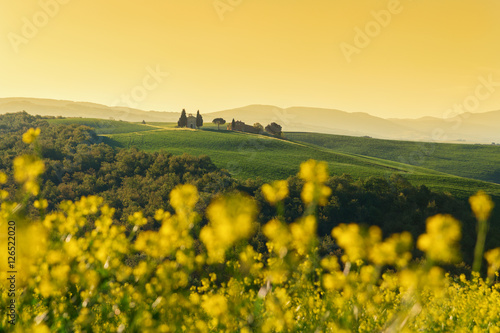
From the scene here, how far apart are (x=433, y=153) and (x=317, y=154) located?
176 ft

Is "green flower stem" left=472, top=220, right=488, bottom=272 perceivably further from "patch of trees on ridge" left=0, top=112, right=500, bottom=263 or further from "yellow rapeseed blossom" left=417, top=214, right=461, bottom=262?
"patch of trees on ridge" left=0, top=112, right=500, bottom=263

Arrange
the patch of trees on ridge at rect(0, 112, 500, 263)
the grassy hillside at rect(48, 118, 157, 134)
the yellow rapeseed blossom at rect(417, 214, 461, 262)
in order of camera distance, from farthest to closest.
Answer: the grassy hillside at rect(48, 118, 157, 134) → the patch of trees on ridge at rect(0, 112, 500, 263) → the yellow rapeseed blossom at rect(417, 214, 461, 262)

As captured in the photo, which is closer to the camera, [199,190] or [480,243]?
[480,243]

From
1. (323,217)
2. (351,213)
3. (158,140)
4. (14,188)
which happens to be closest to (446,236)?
(323,217)

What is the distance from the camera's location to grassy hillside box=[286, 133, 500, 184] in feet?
310

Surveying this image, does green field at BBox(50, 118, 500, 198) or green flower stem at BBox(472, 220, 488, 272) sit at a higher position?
green flower stem at BBox(472, 220, 488, 272)

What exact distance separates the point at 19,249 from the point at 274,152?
2929 inches

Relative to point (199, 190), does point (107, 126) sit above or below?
above

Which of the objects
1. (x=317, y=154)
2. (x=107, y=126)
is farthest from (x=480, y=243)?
(x=107, y=126)

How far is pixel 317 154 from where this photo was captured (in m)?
82.6

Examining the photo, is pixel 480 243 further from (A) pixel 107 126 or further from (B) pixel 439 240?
(A) pixel 107 126

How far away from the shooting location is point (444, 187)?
177 ft

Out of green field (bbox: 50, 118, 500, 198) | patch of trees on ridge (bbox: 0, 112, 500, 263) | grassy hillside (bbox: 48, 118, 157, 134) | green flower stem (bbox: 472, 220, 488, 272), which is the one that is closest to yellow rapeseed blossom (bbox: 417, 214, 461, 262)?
green flower stem (bbox: 472, 220, 488, 272)

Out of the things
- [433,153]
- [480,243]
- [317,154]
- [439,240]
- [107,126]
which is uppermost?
[439,240]
